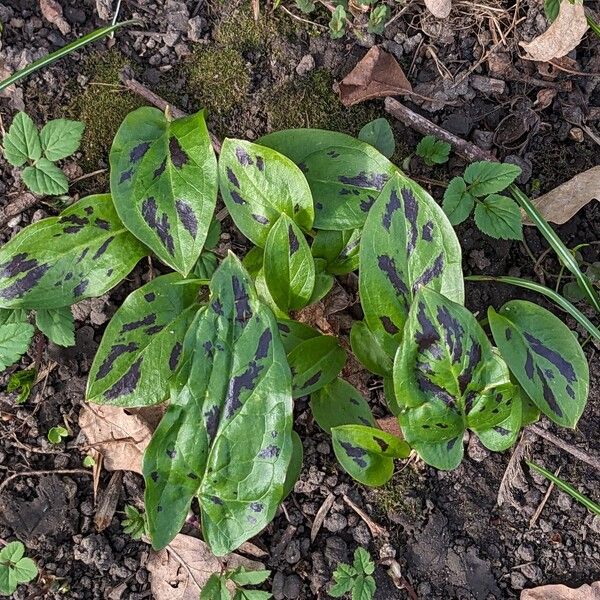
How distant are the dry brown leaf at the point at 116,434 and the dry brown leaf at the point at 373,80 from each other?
1.06 metres

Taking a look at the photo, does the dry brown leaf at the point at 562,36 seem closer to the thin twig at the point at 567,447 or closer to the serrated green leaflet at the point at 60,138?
the thin twig at the point at 567,447

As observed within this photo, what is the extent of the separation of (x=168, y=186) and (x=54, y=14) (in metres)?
0.67

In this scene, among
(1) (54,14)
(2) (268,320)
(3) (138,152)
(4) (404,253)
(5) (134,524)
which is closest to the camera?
(2) (268,320)

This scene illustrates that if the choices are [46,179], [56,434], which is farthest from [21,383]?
[46,179]

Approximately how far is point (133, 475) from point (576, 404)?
1156mm

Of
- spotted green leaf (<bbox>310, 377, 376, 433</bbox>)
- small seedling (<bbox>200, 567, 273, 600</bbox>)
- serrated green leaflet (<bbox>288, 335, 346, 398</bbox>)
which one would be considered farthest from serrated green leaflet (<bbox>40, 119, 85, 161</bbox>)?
small seedling (<bbox>200, 567, 273, 600</bbox>)

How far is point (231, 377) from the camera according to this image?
161cm

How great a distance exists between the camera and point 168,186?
5.91 feet

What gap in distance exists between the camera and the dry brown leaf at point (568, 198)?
6.88 feet

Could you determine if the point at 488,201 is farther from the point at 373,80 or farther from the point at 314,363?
the point at 314,363

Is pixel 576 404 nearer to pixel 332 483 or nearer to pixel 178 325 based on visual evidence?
pixel 332 483

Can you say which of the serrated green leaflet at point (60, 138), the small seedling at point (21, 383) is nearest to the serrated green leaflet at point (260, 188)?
the serrated green leaflet at point (60, 138)

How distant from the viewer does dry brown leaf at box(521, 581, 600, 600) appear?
1.98 meters

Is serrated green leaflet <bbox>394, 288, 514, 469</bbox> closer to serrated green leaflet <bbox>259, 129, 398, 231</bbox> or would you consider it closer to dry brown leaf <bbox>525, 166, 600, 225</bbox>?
serrated green leaflet <bbox>259, 129, 398, 231</bbox>
